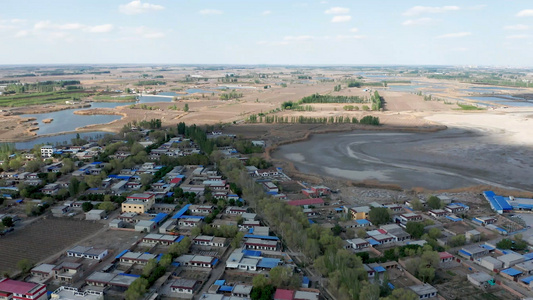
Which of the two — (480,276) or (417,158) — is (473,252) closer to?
(480,276)

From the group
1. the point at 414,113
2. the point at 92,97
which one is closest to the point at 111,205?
the point at 414,113

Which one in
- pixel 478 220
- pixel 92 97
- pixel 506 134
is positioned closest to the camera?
pixel 478 220

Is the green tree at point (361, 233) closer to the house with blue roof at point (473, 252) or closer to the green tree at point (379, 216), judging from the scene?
the green tree at point (379, 216)

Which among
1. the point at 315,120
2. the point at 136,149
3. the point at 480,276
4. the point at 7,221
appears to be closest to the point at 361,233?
the point at 480,276

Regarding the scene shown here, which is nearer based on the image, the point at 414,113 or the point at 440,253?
the point at 440,253

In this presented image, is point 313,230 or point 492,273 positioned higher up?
point 313,230

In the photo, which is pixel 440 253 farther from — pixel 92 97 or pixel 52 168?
pixel 92 97

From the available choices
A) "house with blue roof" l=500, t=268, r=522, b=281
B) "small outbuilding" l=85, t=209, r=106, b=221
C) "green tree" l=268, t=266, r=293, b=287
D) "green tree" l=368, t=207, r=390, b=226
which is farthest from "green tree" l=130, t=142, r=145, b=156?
"house with blue roof" l=500, t=268, r=522, b=281


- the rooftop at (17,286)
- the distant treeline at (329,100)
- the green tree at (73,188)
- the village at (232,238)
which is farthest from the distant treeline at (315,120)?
the rooftop at (17,286)
